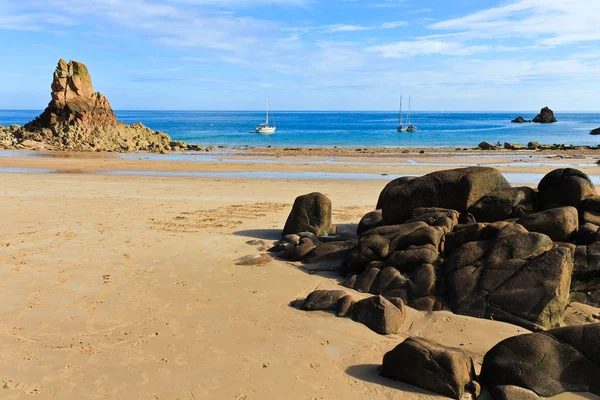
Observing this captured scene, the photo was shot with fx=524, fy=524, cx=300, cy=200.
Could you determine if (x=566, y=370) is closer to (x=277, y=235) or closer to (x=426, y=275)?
(x=426, y=275)

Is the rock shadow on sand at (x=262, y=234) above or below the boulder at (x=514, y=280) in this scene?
below

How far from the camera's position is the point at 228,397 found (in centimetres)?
568

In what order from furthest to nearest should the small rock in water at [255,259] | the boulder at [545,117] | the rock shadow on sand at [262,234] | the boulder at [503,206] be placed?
the boulder at [545,117] < the rock shadow on sand at [262,234] < the boulder at [503,206] < the small rock in water at [255,259]

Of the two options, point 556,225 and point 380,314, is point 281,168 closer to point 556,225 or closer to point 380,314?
point 556,225

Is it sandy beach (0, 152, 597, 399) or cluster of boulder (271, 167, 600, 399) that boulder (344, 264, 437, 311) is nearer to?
cluster of boulder (271, 167, 600, 399)

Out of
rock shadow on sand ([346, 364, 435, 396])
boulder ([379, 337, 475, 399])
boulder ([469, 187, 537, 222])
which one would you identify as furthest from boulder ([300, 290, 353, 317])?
boulder ([469, 187, 537, 222])

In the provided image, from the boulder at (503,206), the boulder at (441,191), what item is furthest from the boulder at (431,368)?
the boulder at (441,191)

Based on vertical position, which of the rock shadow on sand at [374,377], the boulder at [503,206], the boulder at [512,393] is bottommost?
the rock shadow on sand at [374,377]

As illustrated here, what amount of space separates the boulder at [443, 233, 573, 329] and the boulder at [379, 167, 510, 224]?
8.20ft

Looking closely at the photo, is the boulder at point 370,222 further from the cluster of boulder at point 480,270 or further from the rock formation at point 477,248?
the cluster of boulder at point 480,270

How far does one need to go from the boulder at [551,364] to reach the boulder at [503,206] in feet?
16.2

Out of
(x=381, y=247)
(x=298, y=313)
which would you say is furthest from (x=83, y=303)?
(x=381, y=247)

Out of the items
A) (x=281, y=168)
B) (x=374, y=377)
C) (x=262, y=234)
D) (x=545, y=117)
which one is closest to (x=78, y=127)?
(x=281, y=168)

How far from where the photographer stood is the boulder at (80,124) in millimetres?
48344
